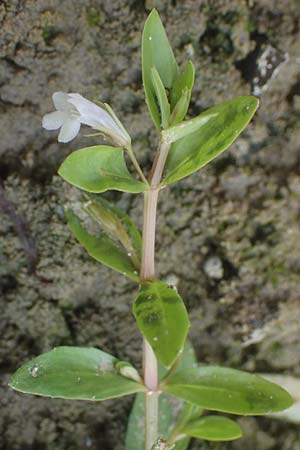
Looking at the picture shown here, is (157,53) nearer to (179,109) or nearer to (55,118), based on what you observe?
(179,109)

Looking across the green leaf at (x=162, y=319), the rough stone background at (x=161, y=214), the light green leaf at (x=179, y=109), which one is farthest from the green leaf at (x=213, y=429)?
the light green leaf at (x=179, y=109)

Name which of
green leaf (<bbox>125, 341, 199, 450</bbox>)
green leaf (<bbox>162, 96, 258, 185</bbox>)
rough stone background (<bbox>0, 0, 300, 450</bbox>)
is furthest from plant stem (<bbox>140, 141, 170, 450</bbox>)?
rough stone background (<bbox>0, 0, 300, 450</bbox>)

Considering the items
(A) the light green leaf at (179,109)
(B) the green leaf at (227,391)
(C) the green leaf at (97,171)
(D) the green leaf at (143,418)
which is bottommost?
(D) the green leaf at (143,418)

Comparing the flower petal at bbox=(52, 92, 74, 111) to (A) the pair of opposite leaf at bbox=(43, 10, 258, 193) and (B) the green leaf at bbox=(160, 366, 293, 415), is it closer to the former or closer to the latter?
(A) the pair of opposite leaf at bbox=(43, 10, 258, 193)

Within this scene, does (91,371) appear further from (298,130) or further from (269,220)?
(298,130)

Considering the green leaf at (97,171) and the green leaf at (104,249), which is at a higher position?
the green leaf at (97,171)

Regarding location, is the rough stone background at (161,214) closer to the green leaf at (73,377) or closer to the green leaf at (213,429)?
the green leaf at (213,429)

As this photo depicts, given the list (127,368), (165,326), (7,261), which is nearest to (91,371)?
(127,368)
